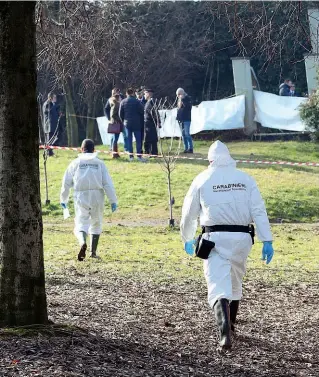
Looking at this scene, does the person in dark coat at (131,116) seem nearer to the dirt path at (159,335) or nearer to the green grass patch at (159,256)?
the green grass patch at (159,256)

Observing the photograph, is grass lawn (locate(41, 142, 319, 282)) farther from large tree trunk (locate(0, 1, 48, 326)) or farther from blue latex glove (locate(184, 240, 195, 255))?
large tree trunk (locate(0, 1, 48, 326))

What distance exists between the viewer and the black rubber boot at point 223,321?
774cm

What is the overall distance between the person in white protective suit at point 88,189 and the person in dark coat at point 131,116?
33.3 ft

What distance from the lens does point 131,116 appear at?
2406 centimetres

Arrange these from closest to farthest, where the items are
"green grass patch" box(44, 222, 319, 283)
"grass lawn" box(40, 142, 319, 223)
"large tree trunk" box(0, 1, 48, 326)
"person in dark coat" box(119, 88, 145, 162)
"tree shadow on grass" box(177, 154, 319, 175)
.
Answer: "large tree trunk" box(0, 1, 48, 326), "green grass patch" box(44, 222, 319, 283), "grass lawn" box(40, 142, 319, 223), "tree shadow on grass" box(177, 154, 319, 175), "person in dark coat" box(119, 88, 145, 162)

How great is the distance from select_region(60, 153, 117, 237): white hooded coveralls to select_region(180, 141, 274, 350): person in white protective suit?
5294 mm

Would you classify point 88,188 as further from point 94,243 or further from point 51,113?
point 51,113

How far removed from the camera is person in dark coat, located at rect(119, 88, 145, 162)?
23750 millimetres

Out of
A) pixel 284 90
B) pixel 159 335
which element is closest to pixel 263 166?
pixel 284 90

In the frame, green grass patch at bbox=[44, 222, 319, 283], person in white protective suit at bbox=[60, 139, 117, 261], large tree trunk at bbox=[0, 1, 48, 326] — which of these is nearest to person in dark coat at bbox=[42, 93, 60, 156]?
green grass patch at bbox=[44, 222, 319, 283]

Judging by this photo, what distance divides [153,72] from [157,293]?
77.0 ft

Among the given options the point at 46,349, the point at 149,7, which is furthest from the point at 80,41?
the point at 149,7

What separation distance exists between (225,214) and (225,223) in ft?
0.26

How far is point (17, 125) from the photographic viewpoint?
275 inches
